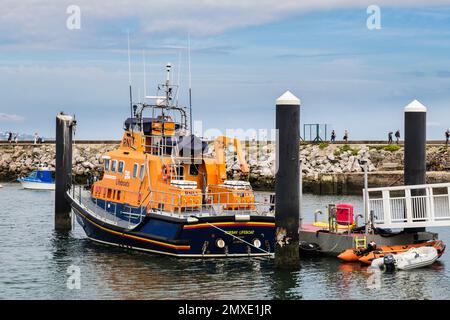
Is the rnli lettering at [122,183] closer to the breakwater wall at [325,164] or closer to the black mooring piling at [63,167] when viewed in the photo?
the black mooring piling at [63,167]

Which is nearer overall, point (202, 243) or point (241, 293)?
point (241, 293)

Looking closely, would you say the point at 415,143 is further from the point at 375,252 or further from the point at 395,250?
the point at 375,252

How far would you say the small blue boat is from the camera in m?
68.9

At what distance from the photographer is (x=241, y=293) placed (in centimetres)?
2558

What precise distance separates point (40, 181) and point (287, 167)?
44.7m

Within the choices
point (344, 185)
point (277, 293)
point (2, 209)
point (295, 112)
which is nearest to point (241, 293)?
point (277, 293)

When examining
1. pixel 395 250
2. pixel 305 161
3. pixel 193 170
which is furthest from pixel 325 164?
pixel 395 250

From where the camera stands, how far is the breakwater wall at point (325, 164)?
2504 inches

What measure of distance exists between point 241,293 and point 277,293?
103 centimetres

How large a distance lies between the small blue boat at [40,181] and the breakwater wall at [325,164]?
2939 mm

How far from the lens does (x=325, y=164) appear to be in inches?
2709
